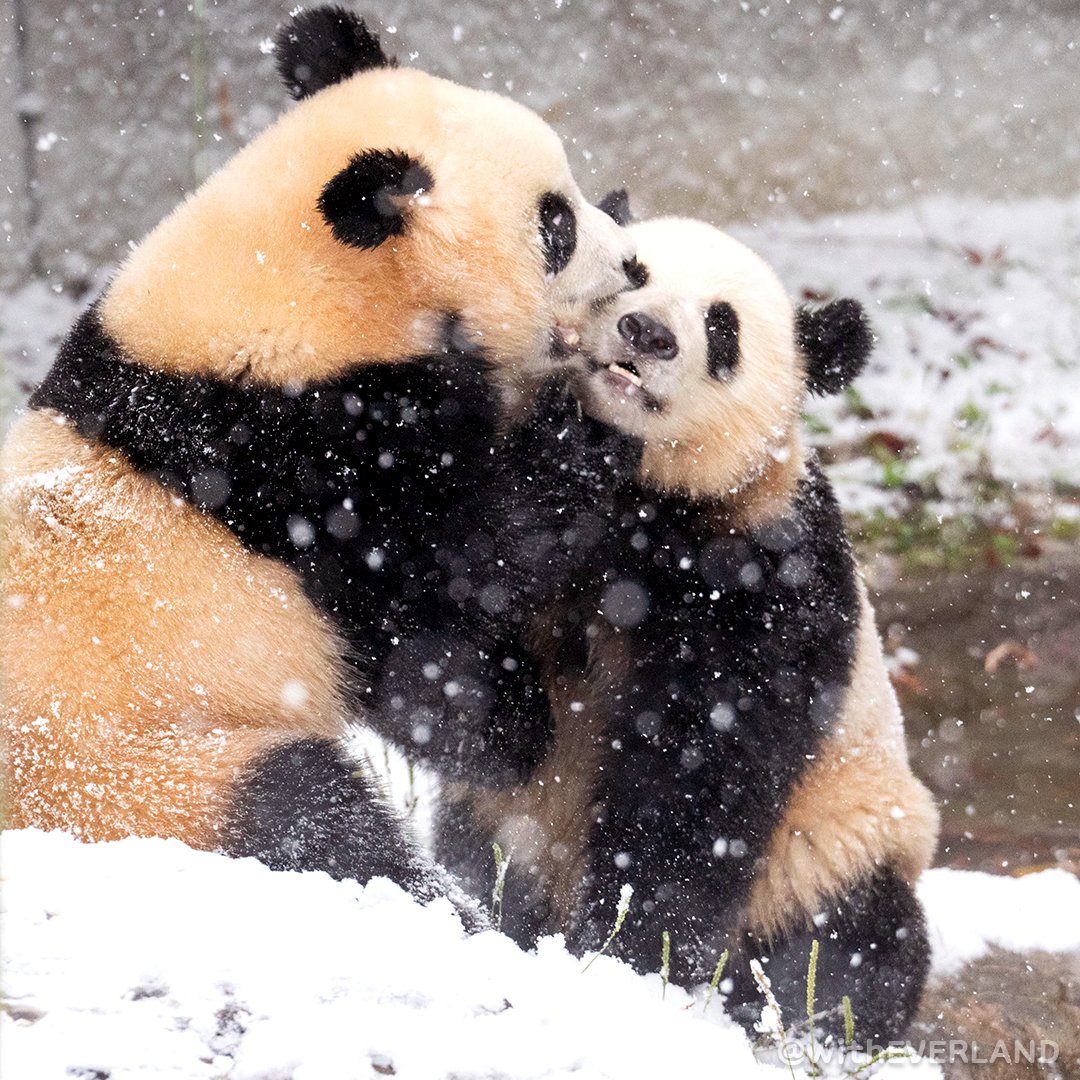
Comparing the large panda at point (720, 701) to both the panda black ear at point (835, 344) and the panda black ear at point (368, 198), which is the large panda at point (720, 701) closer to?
the panda black ear at point (835, 344)

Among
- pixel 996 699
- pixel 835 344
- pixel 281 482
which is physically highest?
pixel 835 344

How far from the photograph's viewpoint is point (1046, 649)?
5.91 m

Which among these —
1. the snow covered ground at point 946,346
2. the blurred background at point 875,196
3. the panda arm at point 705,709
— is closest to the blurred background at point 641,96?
the blurred background at point 875,196

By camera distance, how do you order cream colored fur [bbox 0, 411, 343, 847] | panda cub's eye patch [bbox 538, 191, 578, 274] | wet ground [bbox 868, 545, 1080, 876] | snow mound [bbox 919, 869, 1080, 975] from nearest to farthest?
cream colored fur [bbox 0, 411, 343, 847]
panda cub's eye patch [bbox 538, 191, 578, 274]
snow mound [bbox 919, 869, 1080, 975]
wet ground [bbox 868, 545, 1080, 876]

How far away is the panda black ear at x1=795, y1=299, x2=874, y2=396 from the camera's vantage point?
11.7ft

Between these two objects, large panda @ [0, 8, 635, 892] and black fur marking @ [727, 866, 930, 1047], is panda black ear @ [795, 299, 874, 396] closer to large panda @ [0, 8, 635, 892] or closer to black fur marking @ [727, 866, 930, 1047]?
large panda @ [0, 8, 635, 892]

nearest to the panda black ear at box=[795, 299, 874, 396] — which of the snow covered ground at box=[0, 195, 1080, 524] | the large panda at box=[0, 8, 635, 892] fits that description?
the large panda at box=[0, 8, 635, 892]

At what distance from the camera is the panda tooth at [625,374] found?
320 cm

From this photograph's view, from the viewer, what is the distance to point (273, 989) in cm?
164

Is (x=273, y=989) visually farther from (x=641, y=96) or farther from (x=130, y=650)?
(x=641, y=96)

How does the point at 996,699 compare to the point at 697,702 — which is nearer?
the point at 697,702

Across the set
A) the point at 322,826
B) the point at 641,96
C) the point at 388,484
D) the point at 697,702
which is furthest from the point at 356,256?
the point at 641,96

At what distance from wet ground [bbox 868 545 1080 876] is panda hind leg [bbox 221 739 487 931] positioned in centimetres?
331

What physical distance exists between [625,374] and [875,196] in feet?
19.6
